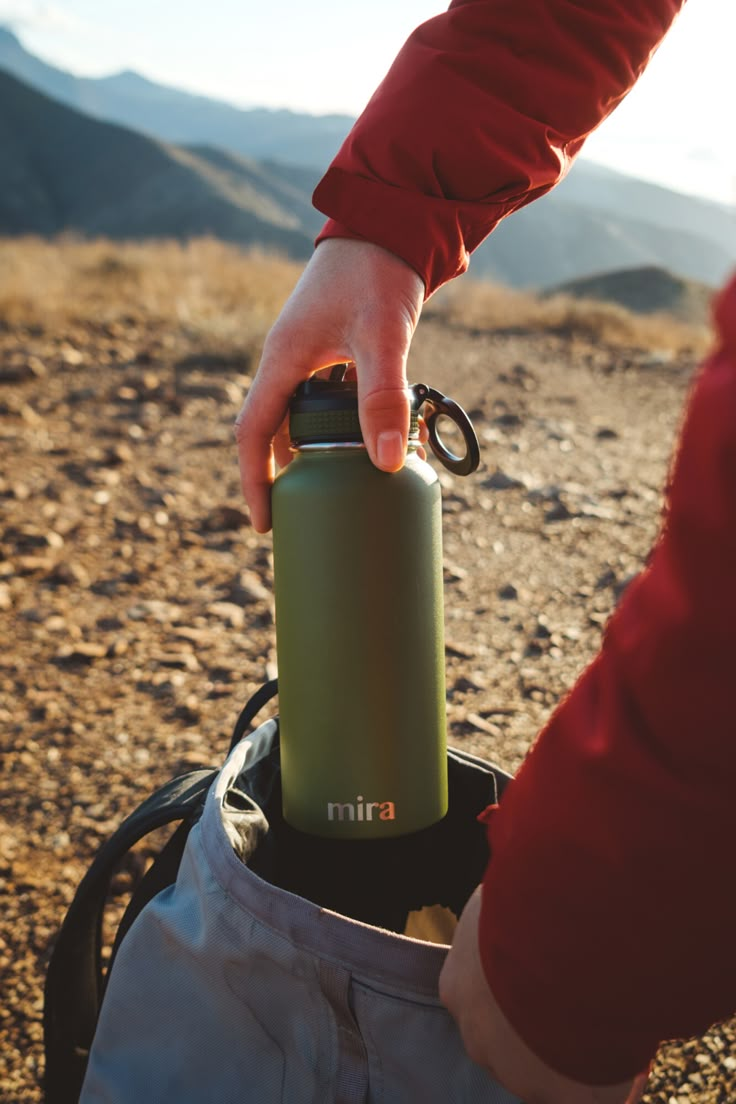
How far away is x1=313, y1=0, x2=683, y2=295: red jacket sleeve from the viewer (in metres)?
0.97

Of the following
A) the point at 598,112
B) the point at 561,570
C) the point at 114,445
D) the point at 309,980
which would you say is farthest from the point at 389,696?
the point at 114,445

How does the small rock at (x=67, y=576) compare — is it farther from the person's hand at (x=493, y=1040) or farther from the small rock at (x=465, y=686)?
the person's hand at (x=493, y=1040)

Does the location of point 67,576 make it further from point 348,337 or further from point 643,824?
point 643,824

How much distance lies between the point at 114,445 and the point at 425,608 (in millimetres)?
3087

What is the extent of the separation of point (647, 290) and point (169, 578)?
2990 cm

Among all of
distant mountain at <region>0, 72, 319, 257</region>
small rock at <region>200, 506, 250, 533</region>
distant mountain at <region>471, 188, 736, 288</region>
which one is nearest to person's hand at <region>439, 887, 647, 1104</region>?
small rock at <region>200, 506, 250, 533</region>

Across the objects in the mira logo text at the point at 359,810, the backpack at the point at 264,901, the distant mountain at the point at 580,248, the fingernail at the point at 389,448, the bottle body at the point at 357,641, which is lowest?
the backpack at the point at 264,901

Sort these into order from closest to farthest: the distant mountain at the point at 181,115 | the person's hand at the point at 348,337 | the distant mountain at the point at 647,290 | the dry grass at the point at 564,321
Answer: the person's hand at the point at 348,337, the dry grass at the point at 564,321, the distant mountain at the point at 647,290, the distant mountain at the point at 181,115

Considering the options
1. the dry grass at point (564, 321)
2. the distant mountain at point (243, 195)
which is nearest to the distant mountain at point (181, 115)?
the distant mountain at point (243, 195)

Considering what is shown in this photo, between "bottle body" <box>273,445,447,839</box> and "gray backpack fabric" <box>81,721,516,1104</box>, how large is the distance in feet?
0.27

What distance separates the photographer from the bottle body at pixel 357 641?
897 millimetres

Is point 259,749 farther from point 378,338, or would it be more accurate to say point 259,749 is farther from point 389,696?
point 378,338

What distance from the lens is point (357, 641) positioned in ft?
2.94

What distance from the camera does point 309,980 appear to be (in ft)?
2.62
